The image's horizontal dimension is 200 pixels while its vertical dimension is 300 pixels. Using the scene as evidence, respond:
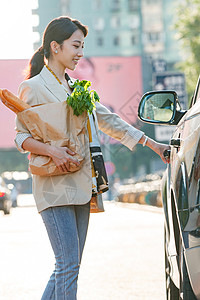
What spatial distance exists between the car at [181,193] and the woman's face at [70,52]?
1.72ft

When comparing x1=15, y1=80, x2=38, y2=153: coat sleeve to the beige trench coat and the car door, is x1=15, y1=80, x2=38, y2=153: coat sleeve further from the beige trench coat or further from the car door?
the car door

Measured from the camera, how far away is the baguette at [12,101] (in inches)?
168

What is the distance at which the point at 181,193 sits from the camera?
3793 mm

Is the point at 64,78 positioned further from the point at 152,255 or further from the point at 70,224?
A: the point at 152,255

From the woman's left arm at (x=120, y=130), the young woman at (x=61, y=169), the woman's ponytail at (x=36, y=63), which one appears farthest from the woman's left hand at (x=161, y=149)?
the woman's ponytail at (x=36, y=63)

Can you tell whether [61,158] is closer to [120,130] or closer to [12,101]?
[12,101]

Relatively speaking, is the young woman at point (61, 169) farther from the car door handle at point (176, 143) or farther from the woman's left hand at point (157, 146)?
the car door handle at point (176, 143)

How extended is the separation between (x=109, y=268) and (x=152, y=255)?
147 centimetres

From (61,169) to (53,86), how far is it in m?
0.49

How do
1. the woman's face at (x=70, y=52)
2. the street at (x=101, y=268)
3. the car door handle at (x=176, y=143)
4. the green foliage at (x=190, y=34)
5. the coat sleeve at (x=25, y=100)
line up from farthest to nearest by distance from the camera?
the green foliage at (x=190, y=34)
the street at (x=101, y=268)
the woman's face at (x=70, y=52)
the coat sleeve at (x=25, y=100)
the car door handle at (x=176, y=143)

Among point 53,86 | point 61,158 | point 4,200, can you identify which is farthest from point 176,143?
point 4,200

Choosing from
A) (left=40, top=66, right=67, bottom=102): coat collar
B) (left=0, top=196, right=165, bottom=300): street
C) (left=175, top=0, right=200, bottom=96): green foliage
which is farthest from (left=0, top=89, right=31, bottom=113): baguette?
(left=175, top=0, right=200, bottom=96): green foliage

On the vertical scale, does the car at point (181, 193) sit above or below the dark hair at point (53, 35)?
Answer: below

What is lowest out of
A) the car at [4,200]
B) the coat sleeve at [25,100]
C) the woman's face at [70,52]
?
the car at [4,200]
